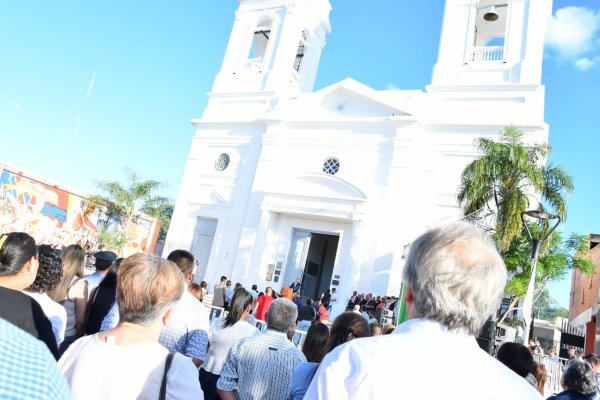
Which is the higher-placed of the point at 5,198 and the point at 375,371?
the point at 5,198

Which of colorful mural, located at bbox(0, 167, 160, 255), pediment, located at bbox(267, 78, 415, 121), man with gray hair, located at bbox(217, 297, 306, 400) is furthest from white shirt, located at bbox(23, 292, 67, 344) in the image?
colorful mural, located at bbox(0, 167, 160, 255)

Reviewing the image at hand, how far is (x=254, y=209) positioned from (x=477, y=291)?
19522 millimetres

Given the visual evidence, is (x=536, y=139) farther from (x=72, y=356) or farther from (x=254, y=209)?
(x=72, y=356)

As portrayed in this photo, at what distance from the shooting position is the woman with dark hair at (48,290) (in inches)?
128

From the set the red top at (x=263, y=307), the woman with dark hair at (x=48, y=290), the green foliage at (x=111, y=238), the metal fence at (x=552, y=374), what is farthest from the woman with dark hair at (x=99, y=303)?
the green foliage at (x=111, y=238)

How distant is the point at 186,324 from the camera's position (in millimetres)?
3361

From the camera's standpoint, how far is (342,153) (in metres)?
20.4

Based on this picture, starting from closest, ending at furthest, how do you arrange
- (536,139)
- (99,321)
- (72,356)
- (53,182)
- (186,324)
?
(72,356), (186,324), (99,321), (536,139), (53,182)

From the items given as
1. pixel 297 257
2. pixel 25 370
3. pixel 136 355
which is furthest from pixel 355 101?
pixel 25 370

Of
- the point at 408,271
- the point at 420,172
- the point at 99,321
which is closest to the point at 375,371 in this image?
the point at 408,271

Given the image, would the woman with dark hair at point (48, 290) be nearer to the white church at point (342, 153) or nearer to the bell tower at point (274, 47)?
the white church at point (342, 153)

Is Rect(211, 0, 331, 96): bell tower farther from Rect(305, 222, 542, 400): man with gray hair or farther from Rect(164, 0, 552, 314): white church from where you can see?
Rect(305, 222, 542, 400): man with gray hair

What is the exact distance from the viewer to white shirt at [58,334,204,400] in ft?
6.52

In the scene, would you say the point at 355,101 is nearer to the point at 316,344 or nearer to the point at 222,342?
the point at 222,342
